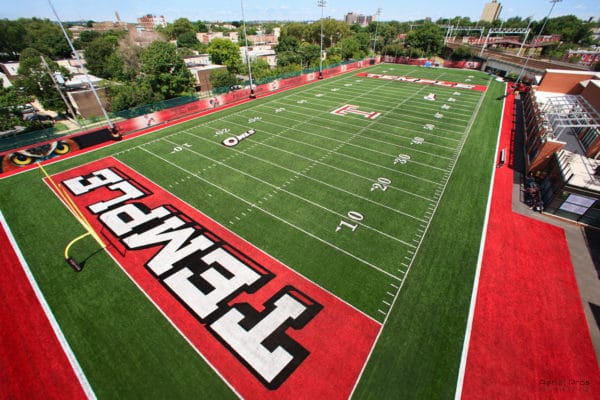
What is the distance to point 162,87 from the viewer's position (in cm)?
3388

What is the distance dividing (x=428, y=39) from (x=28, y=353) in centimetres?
8387

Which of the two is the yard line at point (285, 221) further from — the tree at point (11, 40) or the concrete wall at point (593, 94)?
the tree at point (11, 40)

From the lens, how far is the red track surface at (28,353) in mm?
7707

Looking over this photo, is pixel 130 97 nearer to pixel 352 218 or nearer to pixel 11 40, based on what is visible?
pixel 352 218

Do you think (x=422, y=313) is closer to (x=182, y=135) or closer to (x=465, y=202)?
(x=465, y=202)

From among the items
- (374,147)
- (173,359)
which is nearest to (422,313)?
(173,359)

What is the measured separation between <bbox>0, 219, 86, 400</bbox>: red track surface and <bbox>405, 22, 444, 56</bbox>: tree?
82.9m

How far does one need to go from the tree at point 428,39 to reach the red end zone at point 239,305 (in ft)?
250

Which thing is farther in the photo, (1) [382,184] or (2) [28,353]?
(1) [382,184]

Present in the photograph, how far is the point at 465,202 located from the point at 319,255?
31.9ft

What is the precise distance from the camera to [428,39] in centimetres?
6475

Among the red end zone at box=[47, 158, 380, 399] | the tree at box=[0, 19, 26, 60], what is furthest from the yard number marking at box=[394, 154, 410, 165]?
the tree at box=[0, 19, 26, 60]

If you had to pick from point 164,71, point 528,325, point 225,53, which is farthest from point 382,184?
point 225,53

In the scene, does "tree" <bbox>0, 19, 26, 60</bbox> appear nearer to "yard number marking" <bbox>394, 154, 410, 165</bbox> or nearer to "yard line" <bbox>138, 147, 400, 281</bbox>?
"yard line" <bbox>138, 147, 400, 281</bbox>
